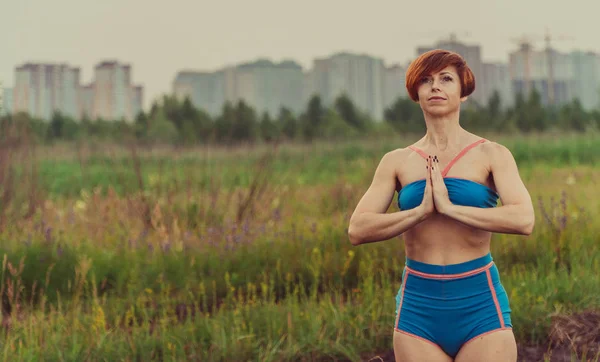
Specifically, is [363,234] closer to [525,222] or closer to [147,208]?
[525,222]

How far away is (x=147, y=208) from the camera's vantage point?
7988 mm

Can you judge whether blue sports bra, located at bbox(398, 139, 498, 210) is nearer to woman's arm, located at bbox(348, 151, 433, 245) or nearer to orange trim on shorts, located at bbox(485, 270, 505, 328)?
woman's arm, located at bbox(348, 151, 433, 245)

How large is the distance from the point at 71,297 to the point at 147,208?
195cm

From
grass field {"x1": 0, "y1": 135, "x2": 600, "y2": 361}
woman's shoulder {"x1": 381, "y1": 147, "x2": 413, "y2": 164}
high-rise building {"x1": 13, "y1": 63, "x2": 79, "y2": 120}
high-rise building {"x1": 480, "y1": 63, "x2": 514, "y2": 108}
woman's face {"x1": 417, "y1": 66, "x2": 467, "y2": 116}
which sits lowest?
grass field {"x1": 0, "y1": 135, "x2": 600, "y2": 361}

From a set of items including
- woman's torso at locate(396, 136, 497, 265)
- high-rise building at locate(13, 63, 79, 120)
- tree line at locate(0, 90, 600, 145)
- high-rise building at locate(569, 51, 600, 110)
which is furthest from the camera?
high-rise building at locate(569, 51, 600, 110)

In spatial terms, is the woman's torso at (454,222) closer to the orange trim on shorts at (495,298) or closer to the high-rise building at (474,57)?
the orange trim on shorts at (495,298)

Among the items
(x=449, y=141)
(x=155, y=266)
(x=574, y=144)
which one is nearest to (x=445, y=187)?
(x=449, y=141)

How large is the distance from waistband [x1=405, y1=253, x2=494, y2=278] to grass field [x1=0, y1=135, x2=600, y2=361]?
1.69 metres

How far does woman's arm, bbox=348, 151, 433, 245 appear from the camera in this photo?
2.36 meters

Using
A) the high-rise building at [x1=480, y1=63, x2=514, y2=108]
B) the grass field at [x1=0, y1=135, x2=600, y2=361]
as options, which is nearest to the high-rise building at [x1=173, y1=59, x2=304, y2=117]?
the high-rise building at [x1=480, y1=63, x2=514, y2=108]

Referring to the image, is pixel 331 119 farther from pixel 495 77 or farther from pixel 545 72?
pixel 545 72

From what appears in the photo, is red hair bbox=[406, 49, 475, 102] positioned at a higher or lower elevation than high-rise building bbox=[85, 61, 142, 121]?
lower

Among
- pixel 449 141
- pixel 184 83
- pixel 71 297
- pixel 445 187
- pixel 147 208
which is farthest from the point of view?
pixel 184 83

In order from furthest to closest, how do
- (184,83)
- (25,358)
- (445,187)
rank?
(184,83) → (25,358) → (445,187)
